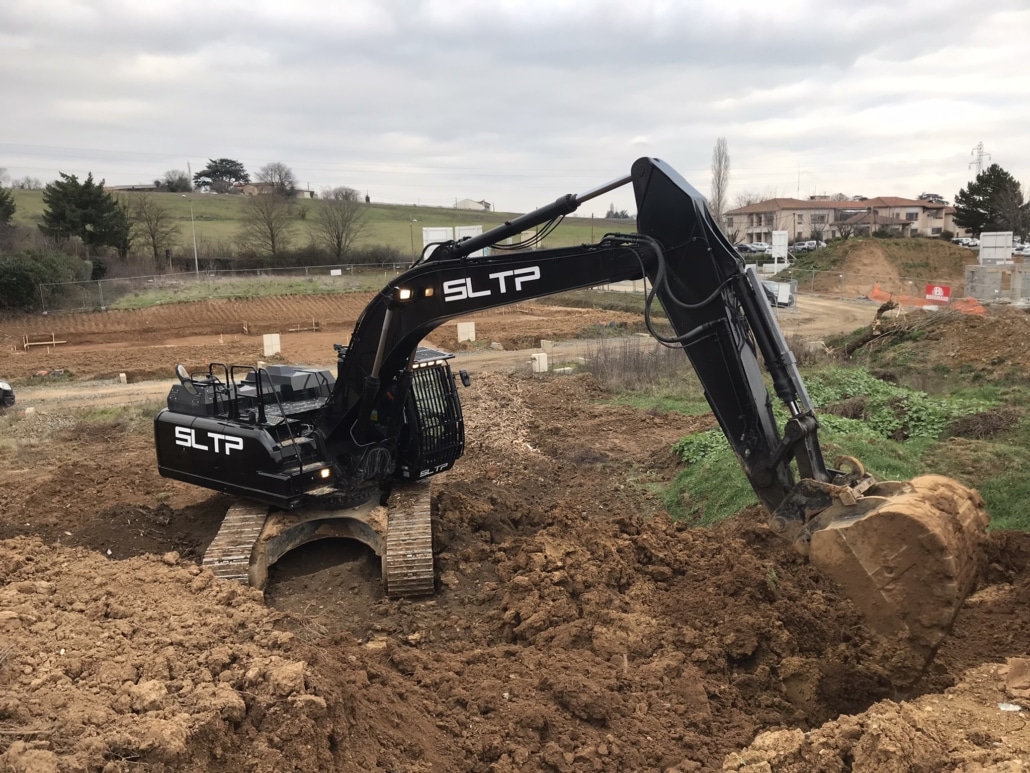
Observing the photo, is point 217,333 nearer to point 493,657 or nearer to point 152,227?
point 152,227

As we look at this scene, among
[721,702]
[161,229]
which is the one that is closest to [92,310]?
[161,229]

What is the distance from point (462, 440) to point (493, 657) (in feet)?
11.7

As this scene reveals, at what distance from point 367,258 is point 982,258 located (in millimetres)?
37842

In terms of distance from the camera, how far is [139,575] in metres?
7.11

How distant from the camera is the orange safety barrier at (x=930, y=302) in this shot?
23.3 metres

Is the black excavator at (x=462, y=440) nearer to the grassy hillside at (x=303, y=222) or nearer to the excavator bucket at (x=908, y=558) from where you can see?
the excavator bucket at (x=908, y=558)

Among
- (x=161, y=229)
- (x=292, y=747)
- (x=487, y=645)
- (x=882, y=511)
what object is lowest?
(x=487, y=645)

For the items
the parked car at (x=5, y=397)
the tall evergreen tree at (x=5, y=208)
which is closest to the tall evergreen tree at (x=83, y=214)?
the tall evergreen tree at (x=5, y=208)

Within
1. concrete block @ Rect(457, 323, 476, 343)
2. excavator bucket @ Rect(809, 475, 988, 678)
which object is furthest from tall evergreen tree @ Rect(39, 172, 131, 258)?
excavator bucket @ Rect(809, 475, 988, 678)

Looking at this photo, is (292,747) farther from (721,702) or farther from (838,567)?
(838,567)

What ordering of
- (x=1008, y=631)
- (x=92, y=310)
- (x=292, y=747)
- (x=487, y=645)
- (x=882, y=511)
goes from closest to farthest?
(x=292, y=747), (x=882, y=511), (x=1008, y=631), (x=487, y=645), (x=92, y=310)

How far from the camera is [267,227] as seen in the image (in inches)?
2115

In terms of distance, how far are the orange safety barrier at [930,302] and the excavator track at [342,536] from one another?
17.4 meters

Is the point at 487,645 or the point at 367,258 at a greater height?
the point at 367,258
